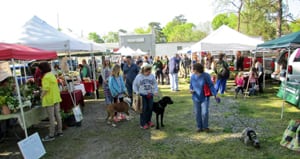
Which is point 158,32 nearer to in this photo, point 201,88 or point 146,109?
point 146,109

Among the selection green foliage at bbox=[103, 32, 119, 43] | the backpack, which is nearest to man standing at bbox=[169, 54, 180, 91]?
the backpack

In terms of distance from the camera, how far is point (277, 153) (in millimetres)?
4629

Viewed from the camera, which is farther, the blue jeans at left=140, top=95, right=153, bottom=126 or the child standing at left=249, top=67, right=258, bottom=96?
the child standing at left=249, top=67, right=258, bottom=96

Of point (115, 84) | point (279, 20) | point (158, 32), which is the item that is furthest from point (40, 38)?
point (158, 32)

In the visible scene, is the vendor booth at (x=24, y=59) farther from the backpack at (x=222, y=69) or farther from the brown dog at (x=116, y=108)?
the backpack at (x=222, y=69)

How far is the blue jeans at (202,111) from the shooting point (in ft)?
18.4

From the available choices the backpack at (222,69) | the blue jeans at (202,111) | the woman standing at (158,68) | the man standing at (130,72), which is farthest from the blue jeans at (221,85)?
the blue jeans at (202,111)

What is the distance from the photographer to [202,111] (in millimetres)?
5695

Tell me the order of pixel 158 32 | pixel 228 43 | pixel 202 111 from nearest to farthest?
pixel 202 111, pixel 228 43, pixel 158 32

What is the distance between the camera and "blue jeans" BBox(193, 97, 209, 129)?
18.4ft

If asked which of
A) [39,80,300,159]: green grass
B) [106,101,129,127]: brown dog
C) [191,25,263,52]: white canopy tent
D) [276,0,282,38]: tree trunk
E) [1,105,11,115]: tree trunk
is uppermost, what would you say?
[276,0,282,38]: tree trunk

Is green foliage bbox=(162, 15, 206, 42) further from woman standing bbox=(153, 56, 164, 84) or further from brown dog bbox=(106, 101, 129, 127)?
brown dog bbox=(106, 101, 129, 127)

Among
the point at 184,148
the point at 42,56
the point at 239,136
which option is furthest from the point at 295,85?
the point at 42,56

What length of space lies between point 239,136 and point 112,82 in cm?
331
